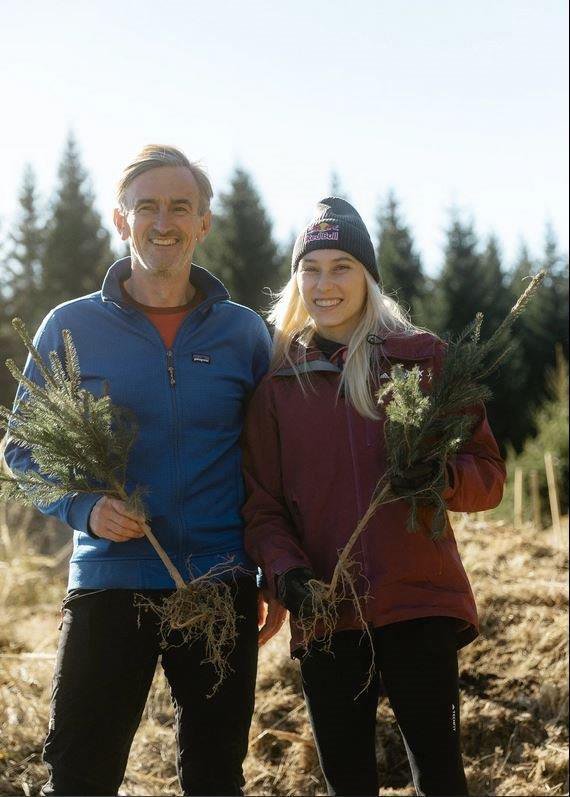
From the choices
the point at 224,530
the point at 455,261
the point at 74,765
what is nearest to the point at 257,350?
the point at 224,530

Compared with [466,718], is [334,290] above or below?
above

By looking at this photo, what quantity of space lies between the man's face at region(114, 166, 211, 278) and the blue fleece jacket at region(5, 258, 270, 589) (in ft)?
0.56

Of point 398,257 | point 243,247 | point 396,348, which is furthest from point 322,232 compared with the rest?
point 243,247

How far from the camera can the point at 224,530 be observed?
292 cm

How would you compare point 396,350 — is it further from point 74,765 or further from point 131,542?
point 74,765

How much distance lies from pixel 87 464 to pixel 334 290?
1.04 metres

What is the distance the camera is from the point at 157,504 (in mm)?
2869

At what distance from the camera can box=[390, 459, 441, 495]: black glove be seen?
2672mm

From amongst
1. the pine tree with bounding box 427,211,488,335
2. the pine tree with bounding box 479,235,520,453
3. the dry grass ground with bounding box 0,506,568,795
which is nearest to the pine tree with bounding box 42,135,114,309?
the pine tree with bounding box 427,211,488,335

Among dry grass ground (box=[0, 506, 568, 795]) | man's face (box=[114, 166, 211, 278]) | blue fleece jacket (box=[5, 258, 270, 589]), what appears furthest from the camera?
dry grass ground (box=[0, 506, 568, 795])

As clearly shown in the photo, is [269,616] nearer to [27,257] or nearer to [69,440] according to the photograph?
[69,440]

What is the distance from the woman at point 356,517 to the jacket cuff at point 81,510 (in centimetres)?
52

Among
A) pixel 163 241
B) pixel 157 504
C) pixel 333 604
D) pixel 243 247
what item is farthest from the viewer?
pixel 243 247

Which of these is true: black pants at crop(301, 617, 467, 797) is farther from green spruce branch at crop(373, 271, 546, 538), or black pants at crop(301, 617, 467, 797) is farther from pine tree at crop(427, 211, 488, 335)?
pine tree at crop(427, 211, 488, 335)
